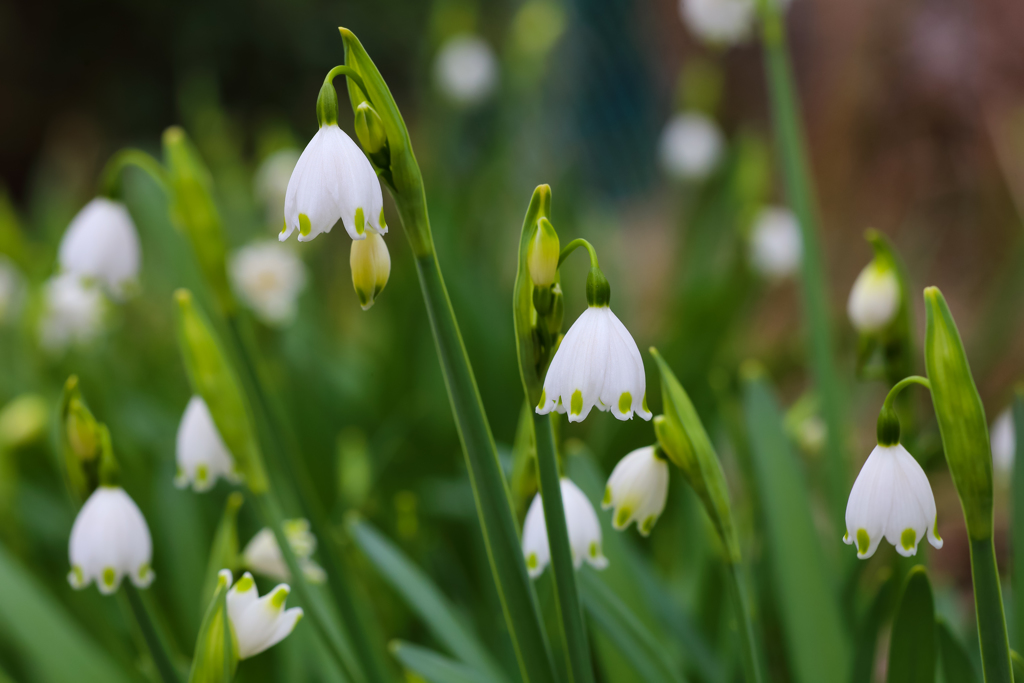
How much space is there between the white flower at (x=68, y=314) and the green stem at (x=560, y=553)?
1.66 meters

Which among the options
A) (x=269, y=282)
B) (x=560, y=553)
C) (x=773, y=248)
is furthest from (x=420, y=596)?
(x=773, y=248)

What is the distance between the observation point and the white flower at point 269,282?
2203mm

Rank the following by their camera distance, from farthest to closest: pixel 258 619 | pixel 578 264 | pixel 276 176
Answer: pixel 578 264
pixel 276 176
pixel 258 619

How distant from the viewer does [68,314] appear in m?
1.98

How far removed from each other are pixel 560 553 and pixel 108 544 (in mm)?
447

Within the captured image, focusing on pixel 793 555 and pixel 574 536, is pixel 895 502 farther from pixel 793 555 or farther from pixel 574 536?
pixel 793 555

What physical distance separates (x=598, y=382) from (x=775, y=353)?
1.88m

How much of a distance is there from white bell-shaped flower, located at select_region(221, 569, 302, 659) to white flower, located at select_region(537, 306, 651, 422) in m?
0.32

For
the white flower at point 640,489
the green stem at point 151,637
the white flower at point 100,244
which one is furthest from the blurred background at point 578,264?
the green stem at point 151,637

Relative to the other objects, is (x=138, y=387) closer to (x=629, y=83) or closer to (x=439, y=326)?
(x=439, y=326)

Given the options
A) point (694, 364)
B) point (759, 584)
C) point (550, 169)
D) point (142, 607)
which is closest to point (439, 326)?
point (142, 607)

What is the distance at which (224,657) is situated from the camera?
0.67m

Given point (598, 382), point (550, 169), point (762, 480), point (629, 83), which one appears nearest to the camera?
point (598, 382)

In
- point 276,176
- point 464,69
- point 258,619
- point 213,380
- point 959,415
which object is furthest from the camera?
point 464,69
